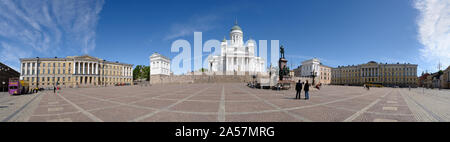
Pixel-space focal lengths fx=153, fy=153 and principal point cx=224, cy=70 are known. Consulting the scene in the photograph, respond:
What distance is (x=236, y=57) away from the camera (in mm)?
75250

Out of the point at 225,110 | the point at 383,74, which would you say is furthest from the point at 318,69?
the point at 225,110

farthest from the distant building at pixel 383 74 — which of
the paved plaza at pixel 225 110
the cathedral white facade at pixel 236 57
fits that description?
the paved plaza at pixel 225 110

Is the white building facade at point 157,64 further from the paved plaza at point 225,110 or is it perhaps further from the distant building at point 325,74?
the distant building at point 325,74

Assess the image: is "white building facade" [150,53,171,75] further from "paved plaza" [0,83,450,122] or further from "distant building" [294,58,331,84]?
"distant building" [294,58,331,84]

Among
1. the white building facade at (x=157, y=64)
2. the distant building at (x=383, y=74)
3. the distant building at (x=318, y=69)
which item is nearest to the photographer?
the distant building at (x=383, y=74)

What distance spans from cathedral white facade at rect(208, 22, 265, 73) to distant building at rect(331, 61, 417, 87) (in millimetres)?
48343

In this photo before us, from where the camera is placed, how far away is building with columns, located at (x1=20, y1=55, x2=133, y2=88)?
56125 mm

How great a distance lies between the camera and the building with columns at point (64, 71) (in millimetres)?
56125

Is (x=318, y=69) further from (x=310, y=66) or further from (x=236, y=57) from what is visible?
(x=236, y=57)

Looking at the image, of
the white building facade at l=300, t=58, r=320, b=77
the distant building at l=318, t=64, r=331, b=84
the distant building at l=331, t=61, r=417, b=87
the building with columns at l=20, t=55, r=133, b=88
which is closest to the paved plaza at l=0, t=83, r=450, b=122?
the building with columns at l=20, t=55, r=133, b=88

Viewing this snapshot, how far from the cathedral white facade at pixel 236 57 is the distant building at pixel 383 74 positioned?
159ft

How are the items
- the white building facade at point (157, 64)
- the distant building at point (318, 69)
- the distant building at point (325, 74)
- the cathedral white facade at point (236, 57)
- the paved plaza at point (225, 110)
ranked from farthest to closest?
the distant building at point (325, 74) < the distant building at point (318, 69) < the white building facade at point (157, 64) < the cathedral white facade at point (236, 57) < the paved plaza at point (225, 110)
